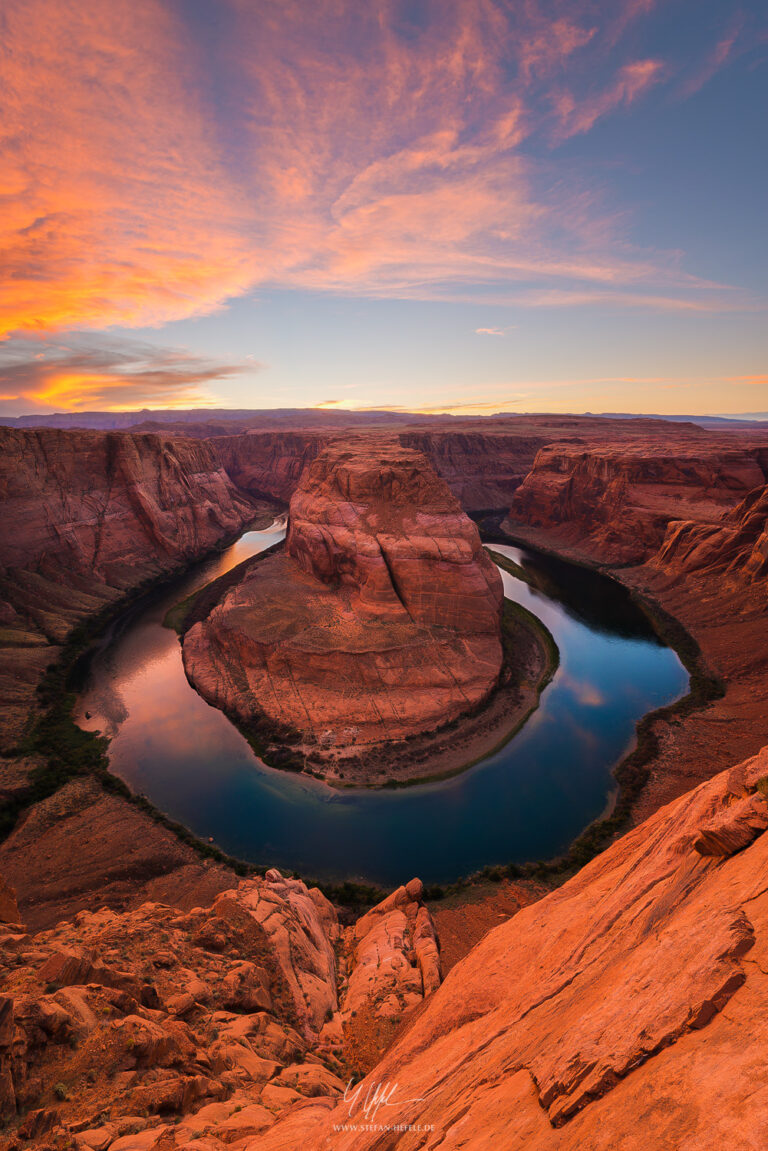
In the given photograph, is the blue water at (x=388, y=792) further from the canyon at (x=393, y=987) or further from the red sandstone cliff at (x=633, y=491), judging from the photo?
the red sandstone cliff at (x=633, y=491)

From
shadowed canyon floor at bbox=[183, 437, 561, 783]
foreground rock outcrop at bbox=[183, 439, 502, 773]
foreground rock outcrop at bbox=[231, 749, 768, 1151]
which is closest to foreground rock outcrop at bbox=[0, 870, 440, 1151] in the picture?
foreground rock outcrop at bbox=[231, 749, 768, 1151]

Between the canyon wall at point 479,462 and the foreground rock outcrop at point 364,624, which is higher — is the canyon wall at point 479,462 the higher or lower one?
the higher one

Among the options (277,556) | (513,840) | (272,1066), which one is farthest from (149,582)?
(272,1066)

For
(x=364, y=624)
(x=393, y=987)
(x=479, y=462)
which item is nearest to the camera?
(x=393, y=987)

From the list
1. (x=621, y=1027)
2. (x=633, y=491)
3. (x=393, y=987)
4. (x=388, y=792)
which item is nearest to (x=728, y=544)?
(x=633, y=491)

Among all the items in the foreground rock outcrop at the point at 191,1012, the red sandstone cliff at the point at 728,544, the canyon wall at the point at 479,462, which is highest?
the canyon wall at the point at 479,462

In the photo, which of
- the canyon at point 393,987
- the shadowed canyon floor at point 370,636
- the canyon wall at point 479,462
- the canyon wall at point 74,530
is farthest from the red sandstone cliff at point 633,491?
the canyon wall at point 74,530

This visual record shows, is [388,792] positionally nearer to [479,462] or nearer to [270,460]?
[479,462]
